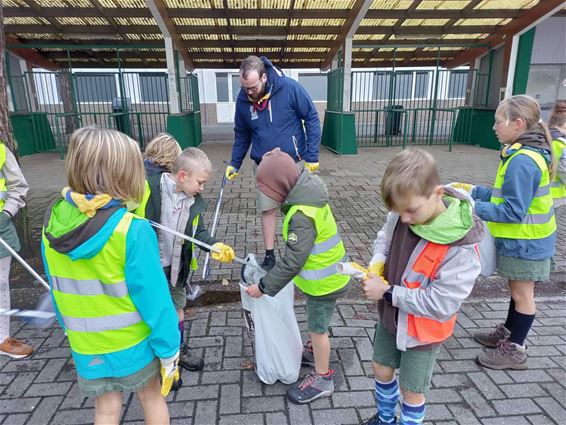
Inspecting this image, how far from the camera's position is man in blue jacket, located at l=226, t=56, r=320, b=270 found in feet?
12.3

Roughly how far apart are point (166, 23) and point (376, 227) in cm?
802

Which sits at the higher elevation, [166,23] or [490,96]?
[166,23]

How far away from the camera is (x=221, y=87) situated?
27922 mm

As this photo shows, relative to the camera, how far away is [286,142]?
154 inches

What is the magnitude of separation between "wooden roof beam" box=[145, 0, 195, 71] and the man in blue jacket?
22.2 ft

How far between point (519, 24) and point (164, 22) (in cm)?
942

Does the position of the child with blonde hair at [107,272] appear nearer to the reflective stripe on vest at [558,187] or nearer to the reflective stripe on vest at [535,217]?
the reflective stripe on vest at [535,217]

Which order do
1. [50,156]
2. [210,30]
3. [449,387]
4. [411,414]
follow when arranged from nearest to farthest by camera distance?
1. [411,414]
2. [449,387]
3. [210,30]
4. [50,156]

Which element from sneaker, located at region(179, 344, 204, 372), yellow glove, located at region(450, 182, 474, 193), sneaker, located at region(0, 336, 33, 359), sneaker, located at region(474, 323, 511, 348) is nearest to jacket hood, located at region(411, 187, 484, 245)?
yellow glove, located at region(450, 182, 474, 193)

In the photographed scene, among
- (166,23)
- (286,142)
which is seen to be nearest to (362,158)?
(166,23)

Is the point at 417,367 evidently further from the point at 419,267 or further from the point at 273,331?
the point at 273,331

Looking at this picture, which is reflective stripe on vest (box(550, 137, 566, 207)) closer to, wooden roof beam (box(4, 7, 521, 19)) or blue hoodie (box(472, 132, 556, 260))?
blue hoodie (box(472, 132, 556, 260))

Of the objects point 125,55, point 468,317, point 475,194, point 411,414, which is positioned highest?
point 125,55

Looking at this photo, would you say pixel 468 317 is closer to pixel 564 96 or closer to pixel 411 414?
pixel 411 414
